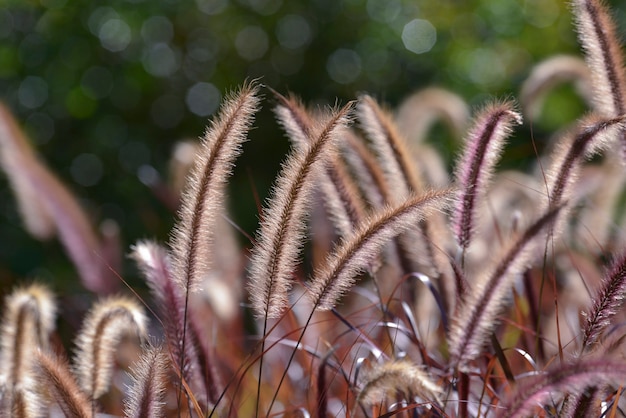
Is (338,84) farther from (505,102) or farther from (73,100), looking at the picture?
(505,102)

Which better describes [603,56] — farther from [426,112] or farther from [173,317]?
[426,112]

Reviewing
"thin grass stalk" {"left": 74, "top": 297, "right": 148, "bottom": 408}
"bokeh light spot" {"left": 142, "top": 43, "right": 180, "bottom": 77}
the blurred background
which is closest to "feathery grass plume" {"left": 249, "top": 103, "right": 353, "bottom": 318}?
"thin grass stalk" {"left": 74, "top": 297, "right": 148, "bottom": 408}

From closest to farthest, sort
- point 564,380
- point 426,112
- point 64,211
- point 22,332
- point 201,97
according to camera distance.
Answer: point 564,380 → point 22,332 → point 64,211 → point 426,112 → point 201,97

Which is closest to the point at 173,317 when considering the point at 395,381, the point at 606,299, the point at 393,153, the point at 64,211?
the point at 395,381

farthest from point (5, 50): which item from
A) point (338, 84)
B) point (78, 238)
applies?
point (78, 238)

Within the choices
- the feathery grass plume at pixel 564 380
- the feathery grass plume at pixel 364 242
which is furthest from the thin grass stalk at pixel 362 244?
the feathery grass plume at pixel 564 380
